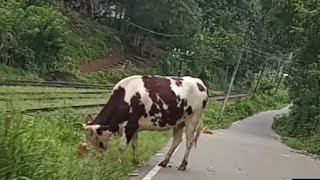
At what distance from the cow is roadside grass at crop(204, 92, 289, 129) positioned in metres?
18.3

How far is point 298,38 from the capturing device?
29438 mm

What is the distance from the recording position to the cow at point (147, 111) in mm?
12195

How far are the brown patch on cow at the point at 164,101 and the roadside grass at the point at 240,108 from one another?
18.7 metres

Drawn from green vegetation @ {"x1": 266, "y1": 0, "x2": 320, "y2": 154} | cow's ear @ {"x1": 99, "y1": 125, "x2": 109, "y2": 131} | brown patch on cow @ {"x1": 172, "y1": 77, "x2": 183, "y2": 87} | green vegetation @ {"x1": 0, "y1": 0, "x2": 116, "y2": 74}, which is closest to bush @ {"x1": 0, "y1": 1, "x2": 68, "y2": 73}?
green vegetation @ {"x1": 0, "y1": 0, "x2": 116, "y2": 74}

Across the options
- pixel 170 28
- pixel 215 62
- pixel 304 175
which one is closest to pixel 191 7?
pixel 170 28

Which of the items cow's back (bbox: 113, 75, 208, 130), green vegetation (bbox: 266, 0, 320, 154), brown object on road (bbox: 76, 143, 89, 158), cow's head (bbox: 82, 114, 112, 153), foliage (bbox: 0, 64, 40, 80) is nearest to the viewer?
brown object on road (bbox: 76, 143, 89, 158)

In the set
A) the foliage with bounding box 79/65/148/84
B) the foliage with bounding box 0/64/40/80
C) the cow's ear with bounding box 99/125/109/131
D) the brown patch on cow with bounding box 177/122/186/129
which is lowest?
the foliage with bounding box 79/65/148/84

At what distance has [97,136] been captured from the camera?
473 inches

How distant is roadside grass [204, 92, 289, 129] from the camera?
34.4 m

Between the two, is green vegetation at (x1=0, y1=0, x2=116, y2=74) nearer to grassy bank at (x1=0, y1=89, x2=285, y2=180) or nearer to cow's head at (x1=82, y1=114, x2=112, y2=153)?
cow's head at (x1=82, y1=114, x2=112, y2=153)

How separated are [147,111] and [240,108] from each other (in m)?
33.3

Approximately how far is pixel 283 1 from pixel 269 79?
34774mm

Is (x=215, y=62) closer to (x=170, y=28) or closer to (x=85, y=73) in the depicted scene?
(x=170, y=28)

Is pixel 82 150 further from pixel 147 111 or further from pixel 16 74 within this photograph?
pixel 16 74
